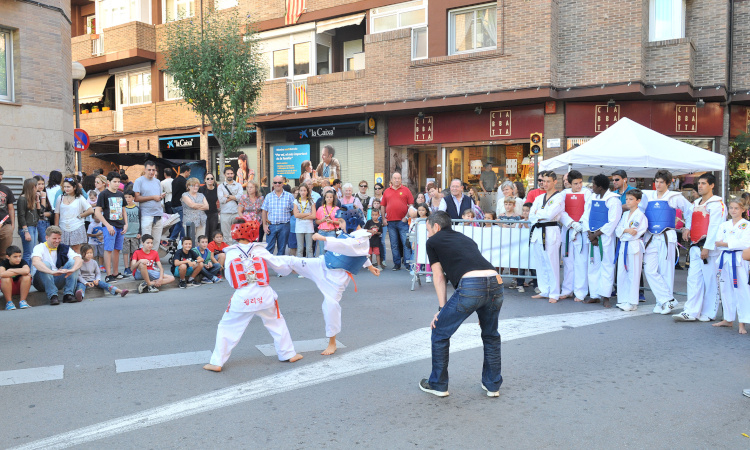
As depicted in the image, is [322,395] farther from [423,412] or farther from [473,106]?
[473,106]

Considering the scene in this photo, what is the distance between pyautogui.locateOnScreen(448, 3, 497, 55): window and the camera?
18.6 meters

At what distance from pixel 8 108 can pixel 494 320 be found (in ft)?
44.0

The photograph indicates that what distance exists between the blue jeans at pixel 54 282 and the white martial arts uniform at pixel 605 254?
7917 millimetres

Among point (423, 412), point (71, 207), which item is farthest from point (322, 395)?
point (71, 207)

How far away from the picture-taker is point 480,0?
1845 centimetres

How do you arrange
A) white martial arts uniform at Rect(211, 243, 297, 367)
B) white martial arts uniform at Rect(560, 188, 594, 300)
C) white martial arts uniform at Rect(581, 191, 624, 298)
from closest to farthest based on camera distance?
white martial arts uniform at Rect(211, 243, 297, 367) → white martial arts uniform at Rect(581, 191, 624, 298) → white martial arts uniform at Rect(560, 188, 594, 300)

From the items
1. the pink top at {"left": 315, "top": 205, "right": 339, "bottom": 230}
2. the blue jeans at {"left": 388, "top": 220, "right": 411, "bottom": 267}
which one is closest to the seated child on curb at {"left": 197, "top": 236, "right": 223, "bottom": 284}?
the pink top at {"left": 315, "top": 205, "right": 339, "bottom": 230}

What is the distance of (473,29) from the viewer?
Answer: 18969mm

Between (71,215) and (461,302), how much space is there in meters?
8.09

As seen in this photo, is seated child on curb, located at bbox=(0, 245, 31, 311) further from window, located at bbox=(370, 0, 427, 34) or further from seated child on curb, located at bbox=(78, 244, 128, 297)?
window, located at bbox=(370, 0, 427, 34)

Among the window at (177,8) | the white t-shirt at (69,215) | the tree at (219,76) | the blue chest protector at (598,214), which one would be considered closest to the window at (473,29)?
the tree at (219,76)

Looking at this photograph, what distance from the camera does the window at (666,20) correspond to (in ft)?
57.4

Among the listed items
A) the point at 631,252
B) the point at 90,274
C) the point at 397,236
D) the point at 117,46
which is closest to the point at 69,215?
the point at 90,274

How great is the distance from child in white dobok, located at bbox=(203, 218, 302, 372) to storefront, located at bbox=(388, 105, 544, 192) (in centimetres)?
1370
